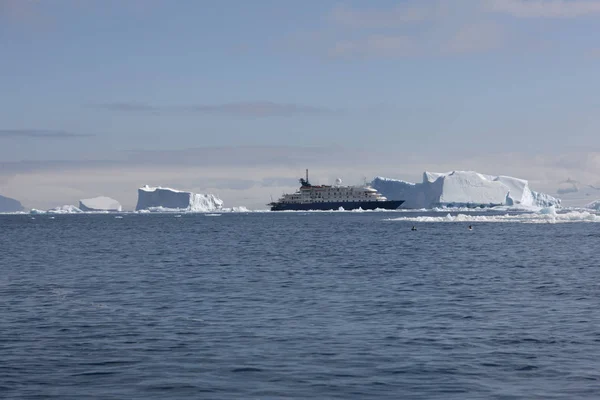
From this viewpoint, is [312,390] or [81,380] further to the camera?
[81,380]

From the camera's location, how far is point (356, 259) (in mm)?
45531

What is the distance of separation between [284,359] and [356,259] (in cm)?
2962

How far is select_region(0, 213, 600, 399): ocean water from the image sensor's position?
14.0 m

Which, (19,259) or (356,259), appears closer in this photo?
(356,259)

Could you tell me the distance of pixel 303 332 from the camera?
19422 millimetres

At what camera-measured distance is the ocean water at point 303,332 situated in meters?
14.0

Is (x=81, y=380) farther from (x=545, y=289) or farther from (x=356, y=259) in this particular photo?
(x=356, y=259)

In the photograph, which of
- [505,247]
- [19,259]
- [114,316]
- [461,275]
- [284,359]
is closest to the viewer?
[284,359]

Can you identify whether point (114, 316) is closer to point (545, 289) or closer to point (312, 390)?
point (312, 390)

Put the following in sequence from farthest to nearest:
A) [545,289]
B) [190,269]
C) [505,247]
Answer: [505,247] → [190,269] → [545,289]

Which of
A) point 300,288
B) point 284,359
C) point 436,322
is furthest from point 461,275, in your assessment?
point 284,359

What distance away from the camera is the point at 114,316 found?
73.9ft

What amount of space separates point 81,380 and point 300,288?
16.0m

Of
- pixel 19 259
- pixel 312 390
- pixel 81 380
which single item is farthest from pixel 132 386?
pixel 19 259
